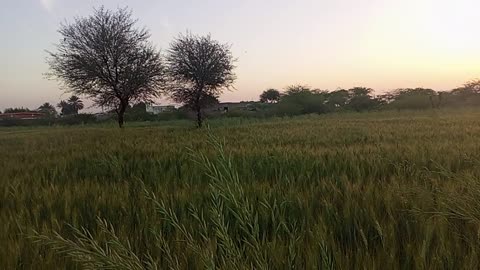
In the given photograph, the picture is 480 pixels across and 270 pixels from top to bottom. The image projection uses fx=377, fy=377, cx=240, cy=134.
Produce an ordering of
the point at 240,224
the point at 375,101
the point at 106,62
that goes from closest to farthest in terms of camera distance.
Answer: the point at 240,224, the point at 106,62, the point at 375,101

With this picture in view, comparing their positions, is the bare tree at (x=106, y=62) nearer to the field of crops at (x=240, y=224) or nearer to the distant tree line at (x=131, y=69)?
the distant tree line at (x=131, y=69)

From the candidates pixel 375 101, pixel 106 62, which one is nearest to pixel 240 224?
pixel 106 62

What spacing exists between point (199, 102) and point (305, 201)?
86.1ft

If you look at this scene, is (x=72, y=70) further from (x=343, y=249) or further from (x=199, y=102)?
(x=343, y=249)

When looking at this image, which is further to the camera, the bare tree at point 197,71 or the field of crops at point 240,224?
the bare tree at point 197,71

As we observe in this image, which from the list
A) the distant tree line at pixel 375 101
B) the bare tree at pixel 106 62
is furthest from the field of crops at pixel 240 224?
the distant tree line at pixel 375 101

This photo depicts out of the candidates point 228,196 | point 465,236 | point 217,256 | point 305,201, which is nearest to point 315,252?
point 217,256

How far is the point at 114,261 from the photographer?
1216 mm

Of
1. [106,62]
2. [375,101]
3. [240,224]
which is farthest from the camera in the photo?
[375,101]

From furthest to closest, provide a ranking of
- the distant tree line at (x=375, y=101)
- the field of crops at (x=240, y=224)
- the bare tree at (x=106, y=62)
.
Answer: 1. the distant tree line at (x=375, y=101)
2. the bare tree at (x=106, y=62)
3. the field of crops at (x=240, y=224)

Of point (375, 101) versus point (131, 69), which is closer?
point (131, 69)

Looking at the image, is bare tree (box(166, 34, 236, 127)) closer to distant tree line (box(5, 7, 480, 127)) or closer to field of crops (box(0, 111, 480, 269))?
distant tree line (box(5, 7, 480, 127))

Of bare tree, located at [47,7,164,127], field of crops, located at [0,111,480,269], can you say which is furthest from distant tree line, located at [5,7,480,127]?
field of crops, located at [0,111,480,269]

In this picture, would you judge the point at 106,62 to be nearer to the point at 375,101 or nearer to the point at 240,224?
the point at 240,224
